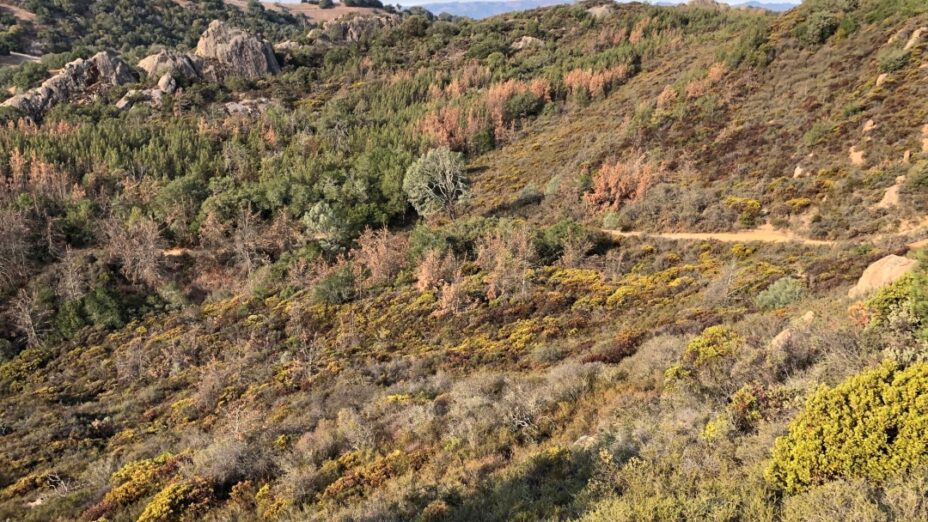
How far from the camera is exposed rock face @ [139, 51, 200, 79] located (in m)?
97.9

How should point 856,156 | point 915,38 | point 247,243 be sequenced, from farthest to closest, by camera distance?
point 247,243, point 915,38, point 856,156

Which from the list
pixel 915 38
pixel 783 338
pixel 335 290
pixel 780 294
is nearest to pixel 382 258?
pixel 335 290

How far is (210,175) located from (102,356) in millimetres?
39110

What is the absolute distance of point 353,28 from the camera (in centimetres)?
14912

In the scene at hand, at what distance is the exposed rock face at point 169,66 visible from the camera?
97.9 meters

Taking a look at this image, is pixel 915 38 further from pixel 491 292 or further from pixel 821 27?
pixel 491 292

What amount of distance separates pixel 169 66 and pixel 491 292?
103 meters

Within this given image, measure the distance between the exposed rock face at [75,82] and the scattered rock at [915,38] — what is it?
120 meters

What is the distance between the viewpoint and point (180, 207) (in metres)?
52.7

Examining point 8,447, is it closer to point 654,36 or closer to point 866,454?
point 866,454

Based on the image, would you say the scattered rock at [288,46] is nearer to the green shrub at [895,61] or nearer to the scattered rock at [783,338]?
the green shrub at [895,61]

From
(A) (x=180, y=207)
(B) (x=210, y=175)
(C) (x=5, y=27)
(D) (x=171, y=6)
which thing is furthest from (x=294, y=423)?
(D) (x=171, y=6)

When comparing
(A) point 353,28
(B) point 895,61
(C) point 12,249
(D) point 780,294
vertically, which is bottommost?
(C) point 12,249

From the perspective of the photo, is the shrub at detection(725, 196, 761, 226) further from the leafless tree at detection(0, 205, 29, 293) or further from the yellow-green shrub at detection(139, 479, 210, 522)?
the leafless tree at detection(0, 205, 29, 293)
